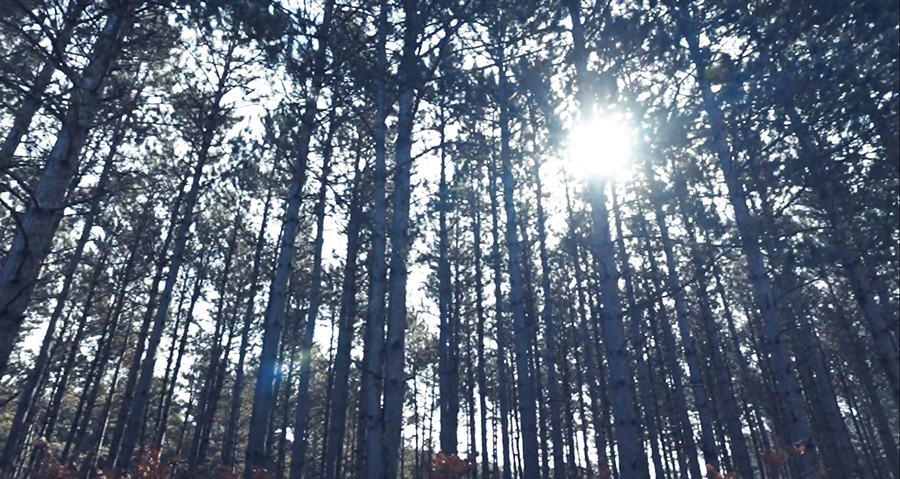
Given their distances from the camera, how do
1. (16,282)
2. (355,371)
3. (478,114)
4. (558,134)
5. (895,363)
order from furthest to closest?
(355,371)
(478,114)
(558,134)
(895,363)
(16,282)

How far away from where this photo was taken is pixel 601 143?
7984 mm

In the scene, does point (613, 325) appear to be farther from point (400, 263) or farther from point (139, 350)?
point (139, 350)

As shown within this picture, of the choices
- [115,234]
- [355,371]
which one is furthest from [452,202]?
[355,371]

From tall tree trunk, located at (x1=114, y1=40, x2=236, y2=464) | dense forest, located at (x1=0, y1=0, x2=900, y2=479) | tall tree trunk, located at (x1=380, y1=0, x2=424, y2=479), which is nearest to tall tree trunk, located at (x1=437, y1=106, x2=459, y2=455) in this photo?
dense forest, located at (x1=0, y1=0, x2=900, y2=479)

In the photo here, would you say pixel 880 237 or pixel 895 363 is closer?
pixel 895 363

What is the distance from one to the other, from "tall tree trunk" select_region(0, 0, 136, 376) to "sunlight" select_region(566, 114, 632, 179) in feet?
19.7

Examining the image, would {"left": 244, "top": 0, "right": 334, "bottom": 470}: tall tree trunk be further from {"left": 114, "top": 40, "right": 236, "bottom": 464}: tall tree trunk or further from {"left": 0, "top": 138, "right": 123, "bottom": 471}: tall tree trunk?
{"left": 0, "top": 138, "right": 123, "bottom": 471}: tall tree trunk

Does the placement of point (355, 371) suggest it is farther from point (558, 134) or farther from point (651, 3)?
point (651, 3)

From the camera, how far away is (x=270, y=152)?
1347 cm

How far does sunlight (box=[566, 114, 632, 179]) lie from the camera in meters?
7.79

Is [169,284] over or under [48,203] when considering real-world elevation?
over

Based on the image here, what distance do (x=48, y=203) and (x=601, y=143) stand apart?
265 inches

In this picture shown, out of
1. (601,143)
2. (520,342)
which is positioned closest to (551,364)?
(520,342)

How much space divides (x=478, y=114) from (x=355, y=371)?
20.8m
